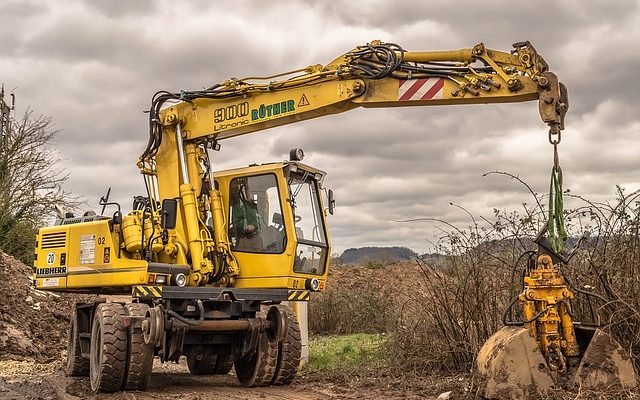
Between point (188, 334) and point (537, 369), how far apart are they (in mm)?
4873

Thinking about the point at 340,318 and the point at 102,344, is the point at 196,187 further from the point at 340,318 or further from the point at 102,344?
the point at 340,318

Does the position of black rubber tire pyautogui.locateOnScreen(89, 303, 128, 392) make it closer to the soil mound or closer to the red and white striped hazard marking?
the red and white striped hazard marking

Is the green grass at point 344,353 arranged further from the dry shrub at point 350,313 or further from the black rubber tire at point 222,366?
the dry shrub at point 350,313

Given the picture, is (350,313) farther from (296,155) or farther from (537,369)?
(537,369)

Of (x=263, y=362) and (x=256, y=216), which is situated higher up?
(x=256, y=216)

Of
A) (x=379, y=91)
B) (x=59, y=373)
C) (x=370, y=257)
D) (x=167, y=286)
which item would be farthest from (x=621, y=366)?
(x=370, y=257)

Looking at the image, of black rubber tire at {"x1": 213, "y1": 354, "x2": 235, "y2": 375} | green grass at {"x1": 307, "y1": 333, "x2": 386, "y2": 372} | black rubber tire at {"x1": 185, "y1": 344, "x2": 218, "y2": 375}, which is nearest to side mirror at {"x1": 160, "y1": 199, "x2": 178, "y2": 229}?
black rubber tire at {"x1": 185, "y1": 344, "x2": 218, "y2": 375}

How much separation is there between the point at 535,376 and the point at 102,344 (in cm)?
523

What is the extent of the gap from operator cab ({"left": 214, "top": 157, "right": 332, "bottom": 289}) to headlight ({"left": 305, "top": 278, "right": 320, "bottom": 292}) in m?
0.02

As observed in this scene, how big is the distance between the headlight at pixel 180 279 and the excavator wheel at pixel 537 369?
4.43 metres

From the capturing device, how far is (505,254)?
9.51 meters

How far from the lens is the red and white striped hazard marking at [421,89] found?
8.86 m

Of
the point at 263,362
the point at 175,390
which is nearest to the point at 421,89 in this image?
the point at 263,362

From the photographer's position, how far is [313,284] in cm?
1074
